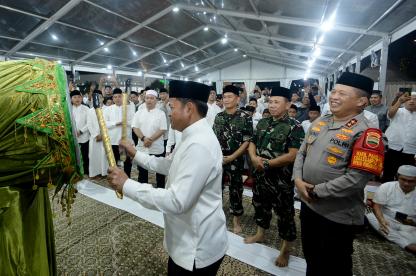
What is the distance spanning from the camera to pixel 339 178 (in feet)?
5.34

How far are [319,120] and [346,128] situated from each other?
0.30 metres

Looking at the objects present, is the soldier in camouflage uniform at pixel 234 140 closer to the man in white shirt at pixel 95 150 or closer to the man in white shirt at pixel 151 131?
the man in white shirt at pixel 151 131

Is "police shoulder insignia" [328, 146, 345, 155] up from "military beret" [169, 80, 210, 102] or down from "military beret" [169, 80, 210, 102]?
down

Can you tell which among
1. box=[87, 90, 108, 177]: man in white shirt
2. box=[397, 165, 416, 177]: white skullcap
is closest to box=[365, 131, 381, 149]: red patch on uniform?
box=[397, 165, 416, 177]: white skullcap

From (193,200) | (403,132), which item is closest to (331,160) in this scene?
(193,200)

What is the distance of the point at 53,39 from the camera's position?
727 cm

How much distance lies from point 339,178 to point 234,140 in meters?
1.49

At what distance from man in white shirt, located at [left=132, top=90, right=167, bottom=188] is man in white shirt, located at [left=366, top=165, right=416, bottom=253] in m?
2.79

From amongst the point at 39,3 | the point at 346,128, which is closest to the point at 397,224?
the point at 346,128

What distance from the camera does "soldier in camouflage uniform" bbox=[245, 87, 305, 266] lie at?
7.95 feet

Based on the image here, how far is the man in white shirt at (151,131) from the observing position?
3.82m

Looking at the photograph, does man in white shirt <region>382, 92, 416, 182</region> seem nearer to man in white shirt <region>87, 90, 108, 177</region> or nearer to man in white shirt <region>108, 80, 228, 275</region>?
man in white shirt <region>108, 80, 228, 275</region>

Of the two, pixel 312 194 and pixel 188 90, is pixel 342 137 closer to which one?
pixel 312 194

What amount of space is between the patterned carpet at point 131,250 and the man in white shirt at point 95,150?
56.5 inches
